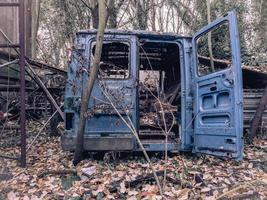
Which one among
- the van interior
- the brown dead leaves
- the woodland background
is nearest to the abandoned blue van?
the van interior

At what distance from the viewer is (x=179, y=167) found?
5.38 meters

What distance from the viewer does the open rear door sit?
15.7ft

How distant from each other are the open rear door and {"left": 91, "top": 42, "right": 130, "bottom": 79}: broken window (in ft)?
3.91

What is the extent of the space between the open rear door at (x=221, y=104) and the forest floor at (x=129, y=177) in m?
0.37

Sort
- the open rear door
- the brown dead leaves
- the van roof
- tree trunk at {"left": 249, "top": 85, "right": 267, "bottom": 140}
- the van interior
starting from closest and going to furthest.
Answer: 1. the brown dead leaves
2. the open rear door
3. the van roof
4. the van interior
5. tree trunk at {"left": 249, "top": 85, "right": 267, "bottom": 140}

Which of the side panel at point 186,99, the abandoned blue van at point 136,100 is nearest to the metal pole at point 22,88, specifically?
the abandoned blue van at point 136,100

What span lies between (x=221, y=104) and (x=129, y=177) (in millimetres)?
1714

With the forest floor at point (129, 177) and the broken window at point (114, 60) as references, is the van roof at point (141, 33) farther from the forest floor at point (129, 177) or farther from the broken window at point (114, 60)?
the forest floor at point (129, 177)

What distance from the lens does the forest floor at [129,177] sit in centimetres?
438

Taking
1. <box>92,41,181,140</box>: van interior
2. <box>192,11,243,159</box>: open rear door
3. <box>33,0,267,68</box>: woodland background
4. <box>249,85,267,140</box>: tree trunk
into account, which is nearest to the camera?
<box>192,11,243,159</box>: open rear door

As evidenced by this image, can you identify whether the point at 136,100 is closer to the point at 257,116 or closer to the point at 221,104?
the point at 221,104

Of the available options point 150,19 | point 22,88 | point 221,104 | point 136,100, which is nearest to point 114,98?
point 136,100

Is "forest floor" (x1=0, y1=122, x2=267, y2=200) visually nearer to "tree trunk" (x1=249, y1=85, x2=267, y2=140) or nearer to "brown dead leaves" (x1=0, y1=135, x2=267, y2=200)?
"brown dead leaves" (x1=0, y1=135, x2=267, y2=200)

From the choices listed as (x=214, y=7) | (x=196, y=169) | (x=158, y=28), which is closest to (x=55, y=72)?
(x=196, y=169)
